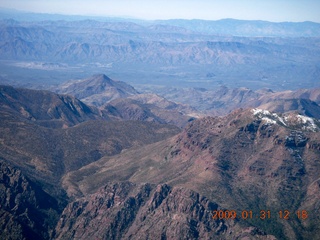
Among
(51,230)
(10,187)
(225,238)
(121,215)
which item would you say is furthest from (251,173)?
(10,187)

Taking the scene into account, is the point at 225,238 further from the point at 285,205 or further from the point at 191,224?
the point at 285,205
